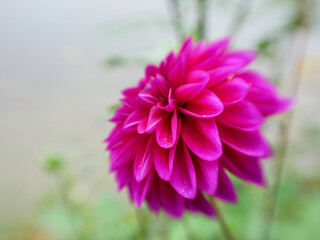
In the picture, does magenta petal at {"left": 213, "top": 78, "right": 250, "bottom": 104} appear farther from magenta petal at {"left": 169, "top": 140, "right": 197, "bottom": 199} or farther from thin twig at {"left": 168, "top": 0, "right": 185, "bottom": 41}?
thin twig at {"left": 168, "top": 0, "right": 185, "bottom": 41}

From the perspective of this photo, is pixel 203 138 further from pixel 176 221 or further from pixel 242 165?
pixel 176 221

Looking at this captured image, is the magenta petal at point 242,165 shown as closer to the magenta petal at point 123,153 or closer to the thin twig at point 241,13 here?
the magenta petal at point 123,153

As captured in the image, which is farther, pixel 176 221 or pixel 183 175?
pixel 176 221

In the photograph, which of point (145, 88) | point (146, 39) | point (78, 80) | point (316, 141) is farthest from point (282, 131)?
point (78, 80)

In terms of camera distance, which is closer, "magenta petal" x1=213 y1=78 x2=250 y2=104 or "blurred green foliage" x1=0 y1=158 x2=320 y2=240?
"magenta petal" x1=213 y1=78 x2=250 y2=104

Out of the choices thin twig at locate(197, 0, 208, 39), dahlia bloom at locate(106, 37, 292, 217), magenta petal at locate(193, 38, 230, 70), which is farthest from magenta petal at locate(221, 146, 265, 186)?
thin twig at locate(197, 0, 208, 39)

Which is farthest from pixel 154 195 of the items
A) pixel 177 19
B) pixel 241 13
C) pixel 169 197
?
pixel 241 13
